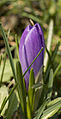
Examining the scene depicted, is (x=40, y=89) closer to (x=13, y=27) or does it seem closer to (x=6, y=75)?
(x=6, y=75)

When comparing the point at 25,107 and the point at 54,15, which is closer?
the point at 25,107

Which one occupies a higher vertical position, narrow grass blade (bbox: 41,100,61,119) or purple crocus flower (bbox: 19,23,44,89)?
purple crocus flower (bbox: 19,23,44,89)

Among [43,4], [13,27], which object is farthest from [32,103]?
[43,4]

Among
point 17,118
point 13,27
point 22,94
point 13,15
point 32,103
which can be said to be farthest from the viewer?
point 13,15

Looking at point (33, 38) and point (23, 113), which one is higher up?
point (33, 38)

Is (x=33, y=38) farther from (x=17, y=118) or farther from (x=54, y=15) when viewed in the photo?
(x=54, y=15)

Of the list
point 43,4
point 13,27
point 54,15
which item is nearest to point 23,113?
point 13,27

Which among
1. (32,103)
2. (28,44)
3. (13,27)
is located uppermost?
(28,44)

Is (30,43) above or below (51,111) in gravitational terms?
above

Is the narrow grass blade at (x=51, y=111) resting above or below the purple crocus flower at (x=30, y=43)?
below

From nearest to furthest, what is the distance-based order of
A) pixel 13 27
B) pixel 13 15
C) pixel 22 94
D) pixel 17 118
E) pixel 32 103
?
pixel 22 94 → pixel 32 103 → pixel 17 118 → pixel 13 27 → pixel 13 15
